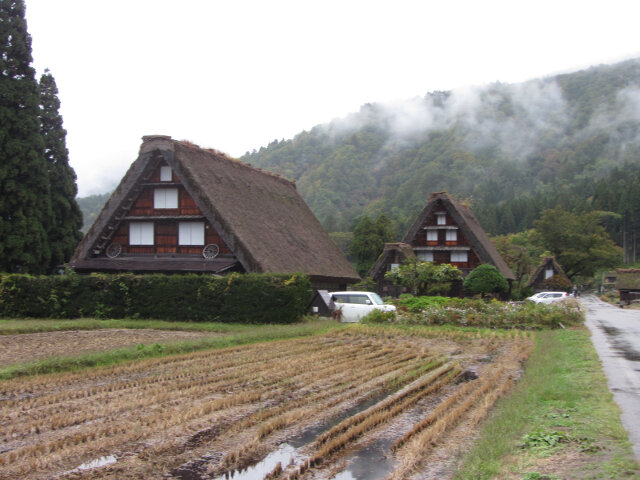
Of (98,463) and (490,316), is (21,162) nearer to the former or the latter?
(490,316)

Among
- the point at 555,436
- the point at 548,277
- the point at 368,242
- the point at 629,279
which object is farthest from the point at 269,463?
the point at 548,277

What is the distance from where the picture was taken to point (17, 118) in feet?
91.5

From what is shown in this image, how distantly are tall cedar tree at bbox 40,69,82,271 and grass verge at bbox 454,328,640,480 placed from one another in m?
27.1

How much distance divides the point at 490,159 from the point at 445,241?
348 feet

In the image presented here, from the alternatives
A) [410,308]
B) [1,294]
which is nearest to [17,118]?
[1,294]

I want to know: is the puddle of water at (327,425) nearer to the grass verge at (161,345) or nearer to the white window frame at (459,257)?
the grass verge at (161,345)

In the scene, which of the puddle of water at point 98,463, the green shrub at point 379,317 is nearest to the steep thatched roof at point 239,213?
the green shrub at point 379,317

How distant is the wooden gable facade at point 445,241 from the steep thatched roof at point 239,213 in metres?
15.3

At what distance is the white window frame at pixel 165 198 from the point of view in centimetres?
2762

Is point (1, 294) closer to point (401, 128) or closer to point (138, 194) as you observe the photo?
point (138, 194)

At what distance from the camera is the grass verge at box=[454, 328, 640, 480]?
17.8ft

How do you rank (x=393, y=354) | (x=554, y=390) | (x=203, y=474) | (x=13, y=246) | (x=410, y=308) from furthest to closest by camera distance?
(x=13, y=246) → (x=410, y=308) → (x=393, y=354) → (x=554, y=390) → (x=203, y=474)

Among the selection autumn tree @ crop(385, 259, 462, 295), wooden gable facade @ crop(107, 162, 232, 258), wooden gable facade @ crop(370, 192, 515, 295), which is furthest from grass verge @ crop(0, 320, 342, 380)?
wooden gable facade @ crop(370, 192, 515, 295)

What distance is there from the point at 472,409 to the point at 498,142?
168 metres
